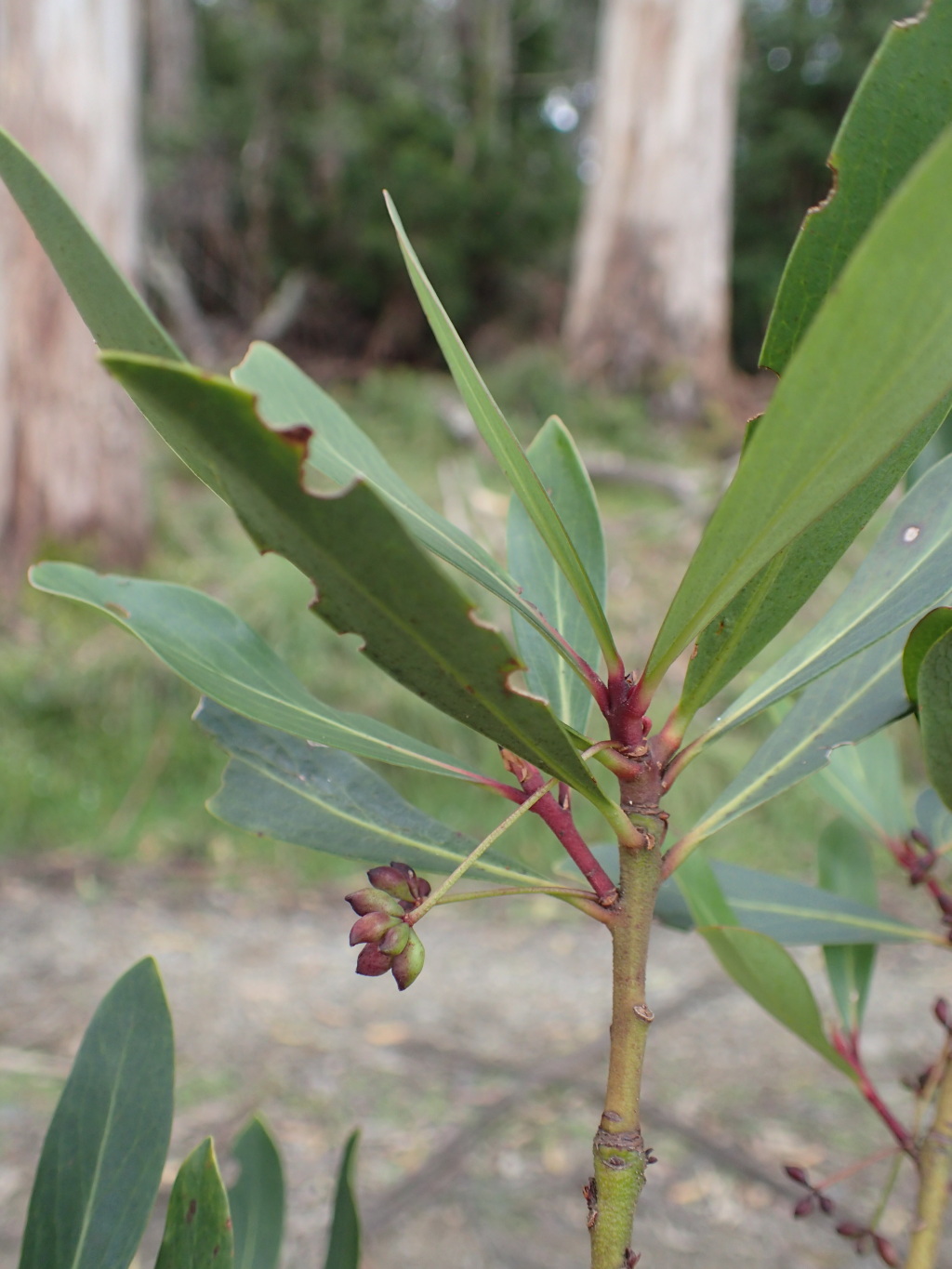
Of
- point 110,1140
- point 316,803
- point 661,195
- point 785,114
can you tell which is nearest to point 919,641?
point 316,803

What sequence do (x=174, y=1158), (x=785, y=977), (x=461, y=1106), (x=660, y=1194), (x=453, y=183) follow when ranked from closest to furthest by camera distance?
(x=785, y=977) → (x=660, y=1194) → (x=174, y=1158) → (x=461, y=1106) → (x=453, y=183)

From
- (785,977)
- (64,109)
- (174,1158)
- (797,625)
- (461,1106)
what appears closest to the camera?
(785,977)

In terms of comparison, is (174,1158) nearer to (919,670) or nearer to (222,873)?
(222,873)

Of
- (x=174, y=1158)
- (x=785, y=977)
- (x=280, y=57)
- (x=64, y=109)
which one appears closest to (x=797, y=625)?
(x=174, y=1158)

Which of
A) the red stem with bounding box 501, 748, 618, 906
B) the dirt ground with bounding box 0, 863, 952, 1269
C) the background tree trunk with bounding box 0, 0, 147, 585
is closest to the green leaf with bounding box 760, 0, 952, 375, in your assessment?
the red stem with bounding box 501, 748, 618, 906

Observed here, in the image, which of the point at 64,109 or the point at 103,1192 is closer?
the point at 103,1192

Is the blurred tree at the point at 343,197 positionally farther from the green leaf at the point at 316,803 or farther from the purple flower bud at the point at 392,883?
the purple flower bud at the point at 392,883

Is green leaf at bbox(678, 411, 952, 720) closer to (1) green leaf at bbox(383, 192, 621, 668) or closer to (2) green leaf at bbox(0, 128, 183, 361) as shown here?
(1) green leaf at bbox(383, 192, 621, 668)

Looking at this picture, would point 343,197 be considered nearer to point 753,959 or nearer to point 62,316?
point 62,316
